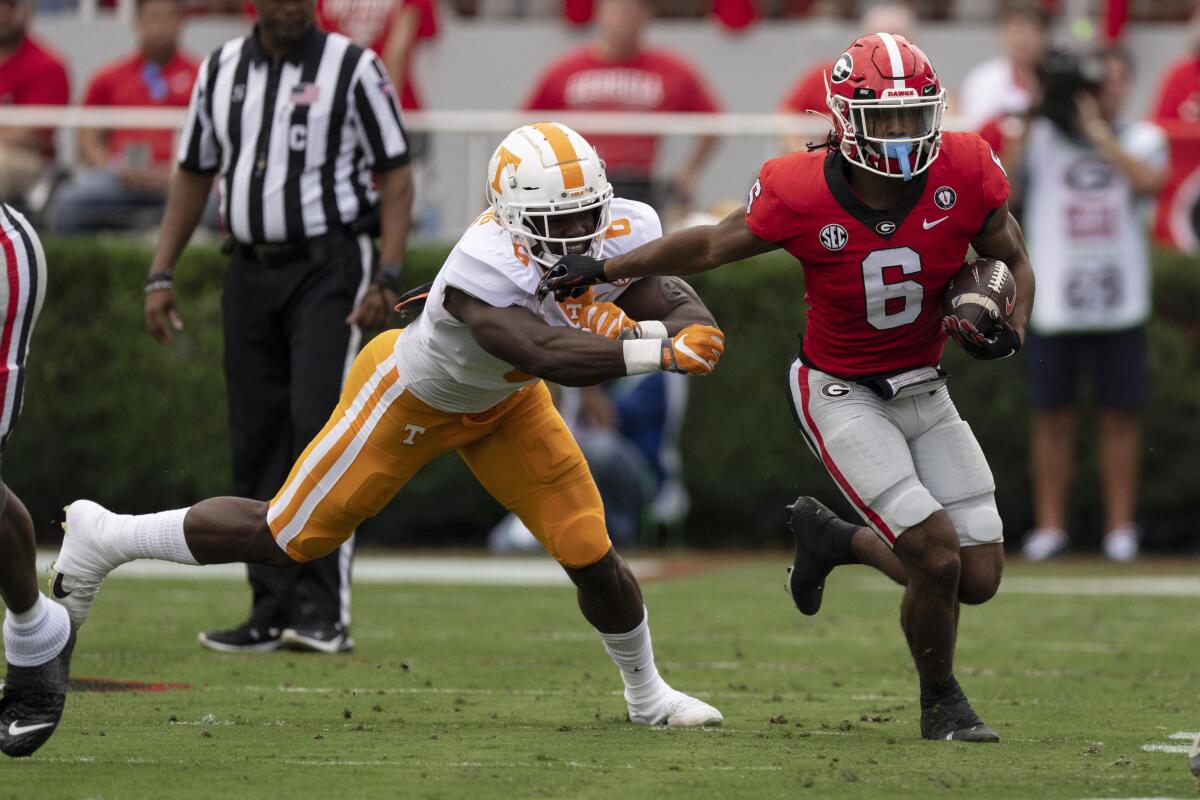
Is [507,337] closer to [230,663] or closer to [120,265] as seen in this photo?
[230,663]

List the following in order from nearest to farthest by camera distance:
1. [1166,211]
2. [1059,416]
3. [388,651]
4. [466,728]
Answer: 1. [466,728]
2. [388,651]
3. [1059,416]
4. [1166,211]

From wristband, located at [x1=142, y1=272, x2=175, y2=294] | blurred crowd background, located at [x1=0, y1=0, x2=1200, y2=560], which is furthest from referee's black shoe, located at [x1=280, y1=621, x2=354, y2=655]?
blurred crowd background, located at [x1=0, y1=0, x2=1200, y2=560]

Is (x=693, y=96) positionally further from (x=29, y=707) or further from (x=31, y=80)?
(x=29, y=707)

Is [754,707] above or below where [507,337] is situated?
below

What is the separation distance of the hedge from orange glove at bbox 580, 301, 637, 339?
5.62m

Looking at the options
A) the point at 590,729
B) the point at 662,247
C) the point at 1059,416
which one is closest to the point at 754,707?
the point at 590,729

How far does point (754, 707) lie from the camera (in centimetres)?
564

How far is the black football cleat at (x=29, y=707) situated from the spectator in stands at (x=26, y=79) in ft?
22.4

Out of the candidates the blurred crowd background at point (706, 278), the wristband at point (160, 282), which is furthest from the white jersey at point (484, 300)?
the blurred crowd background at point (706, 278)

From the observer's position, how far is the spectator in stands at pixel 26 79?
10961 millimetres

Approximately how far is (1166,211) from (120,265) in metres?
5.78

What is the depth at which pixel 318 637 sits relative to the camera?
6637 millimetres

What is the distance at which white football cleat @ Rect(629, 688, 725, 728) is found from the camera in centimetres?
521

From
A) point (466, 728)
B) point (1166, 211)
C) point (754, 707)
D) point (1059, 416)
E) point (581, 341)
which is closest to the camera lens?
point (581, 341)
